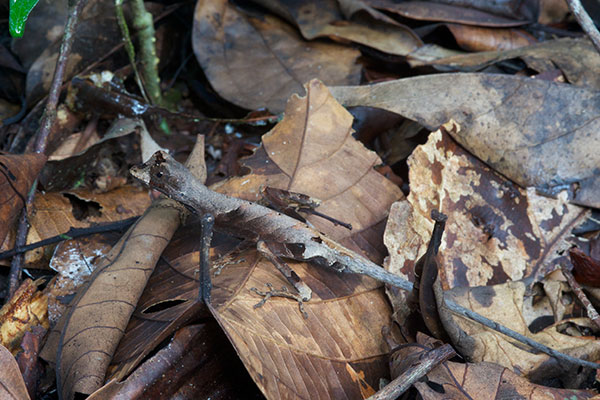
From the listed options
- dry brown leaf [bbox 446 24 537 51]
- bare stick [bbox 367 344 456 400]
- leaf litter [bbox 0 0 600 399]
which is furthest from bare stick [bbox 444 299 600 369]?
dry brown leaf [bbox 446 24 537 51]

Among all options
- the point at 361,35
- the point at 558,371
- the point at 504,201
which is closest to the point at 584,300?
the point at 558,371

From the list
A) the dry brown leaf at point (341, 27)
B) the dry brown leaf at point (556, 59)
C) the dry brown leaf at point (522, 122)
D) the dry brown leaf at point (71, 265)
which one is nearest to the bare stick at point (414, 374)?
the dry brown leaf at point (522, 122)

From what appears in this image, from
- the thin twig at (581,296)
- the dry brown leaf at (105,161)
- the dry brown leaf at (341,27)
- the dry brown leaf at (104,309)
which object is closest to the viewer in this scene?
the dry brown leaf at (104,309)

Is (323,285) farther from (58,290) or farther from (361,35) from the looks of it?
(361,35)

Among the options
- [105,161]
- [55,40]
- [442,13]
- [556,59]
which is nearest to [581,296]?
[556,59]

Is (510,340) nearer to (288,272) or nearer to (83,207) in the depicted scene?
(288,272)

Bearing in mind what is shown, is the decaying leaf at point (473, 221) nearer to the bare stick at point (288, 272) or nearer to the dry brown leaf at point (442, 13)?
the bare stick at point (288, 272)
